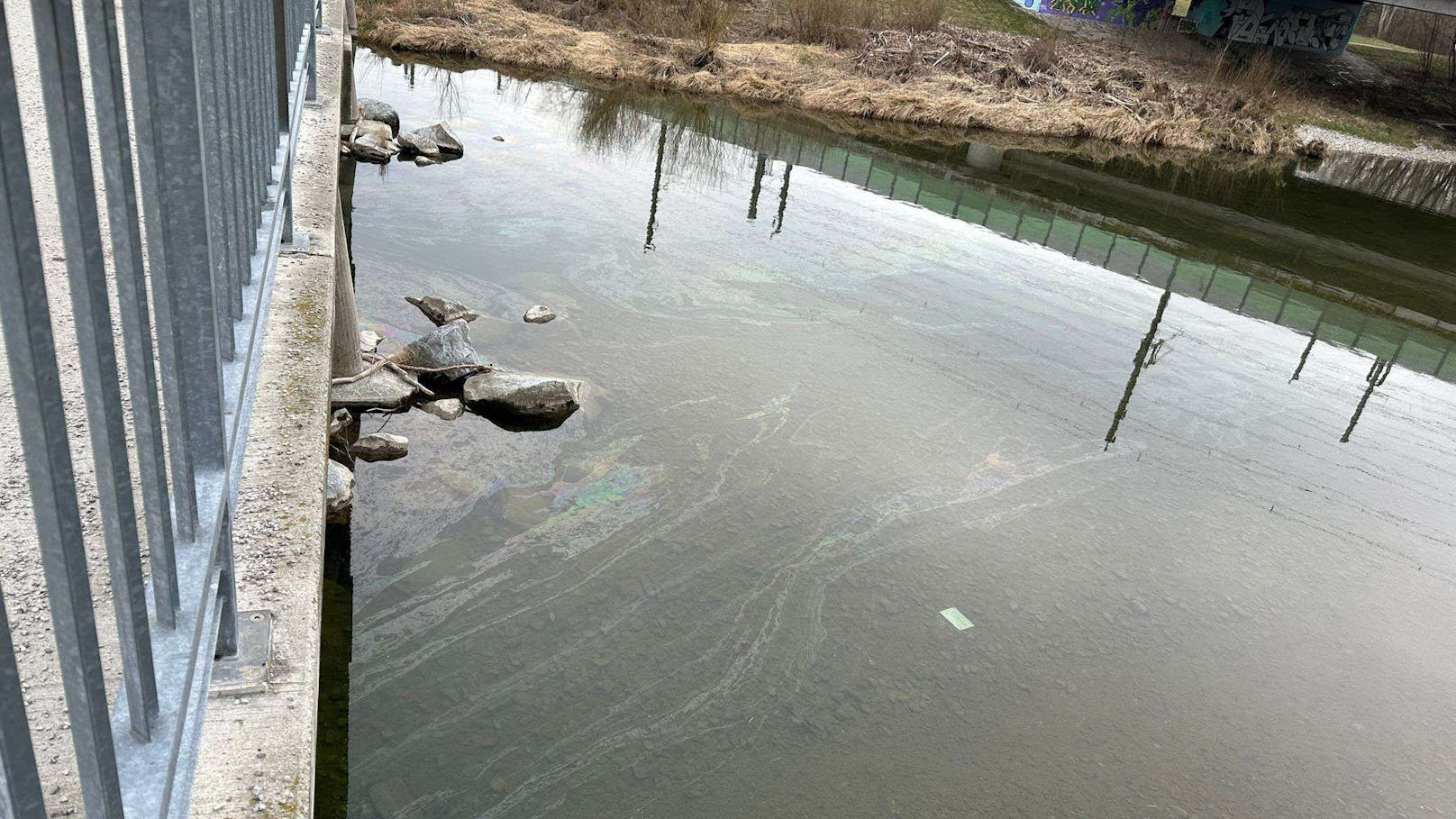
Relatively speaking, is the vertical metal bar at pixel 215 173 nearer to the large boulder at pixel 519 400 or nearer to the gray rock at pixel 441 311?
the large boulder at pixel 519 400

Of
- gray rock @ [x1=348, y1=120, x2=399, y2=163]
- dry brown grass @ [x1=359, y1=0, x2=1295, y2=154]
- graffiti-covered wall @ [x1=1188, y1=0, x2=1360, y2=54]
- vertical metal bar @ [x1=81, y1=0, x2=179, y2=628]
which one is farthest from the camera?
graffiti-covered wall @ [x1=1188, y1=0, x2=1360, y2=54]

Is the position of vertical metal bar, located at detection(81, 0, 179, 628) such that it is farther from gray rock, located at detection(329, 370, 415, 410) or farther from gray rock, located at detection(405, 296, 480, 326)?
gray rock, located at detection(405, 296, 480, 326)

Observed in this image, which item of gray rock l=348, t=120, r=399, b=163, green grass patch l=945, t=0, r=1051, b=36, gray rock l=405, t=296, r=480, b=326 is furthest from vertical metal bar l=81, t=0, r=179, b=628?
green grass patch l=945, t=0, r=1051, b=36

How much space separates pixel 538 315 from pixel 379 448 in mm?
1956

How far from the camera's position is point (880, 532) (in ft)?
16.4

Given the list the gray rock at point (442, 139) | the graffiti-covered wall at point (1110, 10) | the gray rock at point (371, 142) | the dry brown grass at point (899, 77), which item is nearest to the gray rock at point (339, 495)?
the gray rock at point (371, 142)

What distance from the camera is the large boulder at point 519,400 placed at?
5.47 m

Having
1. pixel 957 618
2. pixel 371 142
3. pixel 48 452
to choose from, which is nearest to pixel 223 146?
pixel 48 452

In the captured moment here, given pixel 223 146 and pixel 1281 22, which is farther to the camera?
pixel 1281 22

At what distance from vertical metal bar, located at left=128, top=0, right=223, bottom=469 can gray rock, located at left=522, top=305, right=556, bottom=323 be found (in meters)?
4.98

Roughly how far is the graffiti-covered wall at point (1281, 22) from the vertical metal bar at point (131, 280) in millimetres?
30420

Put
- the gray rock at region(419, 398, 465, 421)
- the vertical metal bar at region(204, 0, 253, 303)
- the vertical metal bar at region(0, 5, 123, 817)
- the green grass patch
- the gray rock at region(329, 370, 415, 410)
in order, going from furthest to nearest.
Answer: the green grass patch, the gray rock at region(419, 398, 465, 421), the gray rock at region(329, 370, 415, 410), the vertical metal bar at region(204, 0, 253, 303), the vertical metal bar at region(0, 5, 123, 817)

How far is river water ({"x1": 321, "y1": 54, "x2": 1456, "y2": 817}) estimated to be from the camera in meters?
3.68

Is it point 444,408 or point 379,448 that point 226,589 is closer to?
point 379,448
